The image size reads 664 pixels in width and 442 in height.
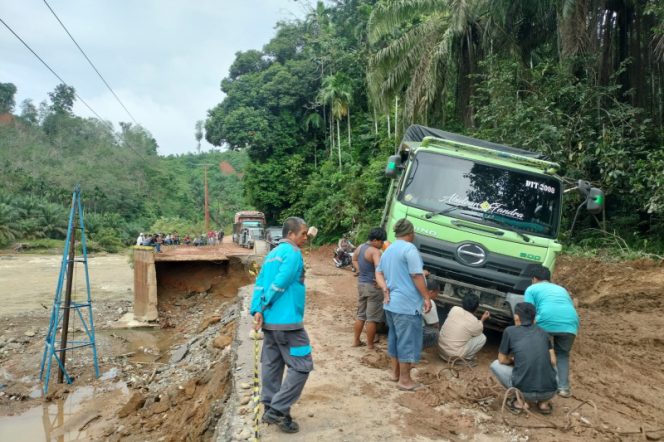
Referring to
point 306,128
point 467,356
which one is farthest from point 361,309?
point 306,128

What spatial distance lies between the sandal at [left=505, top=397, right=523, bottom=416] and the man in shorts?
204 cm

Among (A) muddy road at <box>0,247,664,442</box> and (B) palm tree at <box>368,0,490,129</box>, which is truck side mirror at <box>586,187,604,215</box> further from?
(B) palm tree at <box>368,0,490,129</box>

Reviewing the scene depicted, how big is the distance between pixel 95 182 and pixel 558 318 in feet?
200

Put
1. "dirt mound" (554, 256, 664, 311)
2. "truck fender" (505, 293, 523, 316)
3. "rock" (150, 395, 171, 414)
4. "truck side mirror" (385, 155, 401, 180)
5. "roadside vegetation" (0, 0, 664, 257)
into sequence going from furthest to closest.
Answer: "roadside vegetation" (0, 0, 664, 257), "dirt mound" (554, 256, 664, 311), "rock" (150, 395, 171, 414), "truck side mirror" (385, 155, 401, 180), "truck fender" (505, 293, 523, 316)

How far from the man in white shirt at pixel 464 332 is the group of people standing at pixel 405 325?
0.01 meters

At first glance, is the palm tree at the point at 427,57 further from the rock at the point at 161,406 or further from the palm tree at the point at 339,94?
the rock at the point at 161,406

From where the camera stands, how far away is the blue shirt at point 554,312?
16.4 ft

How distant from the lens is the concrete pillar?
15.8 meters

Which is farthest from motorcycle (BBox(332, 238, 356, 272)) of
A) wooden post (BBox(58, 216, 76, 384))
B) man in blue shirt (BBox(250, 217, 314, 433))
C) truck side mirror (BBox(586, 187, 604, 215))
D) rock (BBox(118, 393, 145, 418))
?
man in blue shirt (BBox(250, 217, 314, 433))

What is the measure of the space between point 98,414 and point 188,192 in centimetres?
6764

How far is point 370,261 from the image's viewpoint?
6.26m

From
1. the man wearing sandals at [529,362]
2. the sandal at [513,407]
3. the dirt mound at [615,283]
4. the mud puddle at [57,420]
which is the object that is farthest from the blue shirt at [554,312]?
the mud puddle at [57,420]

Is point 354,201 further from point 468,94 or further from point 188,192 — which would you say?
point 188,192

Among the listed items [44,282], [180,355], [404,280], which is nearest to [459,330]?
[404,280]
